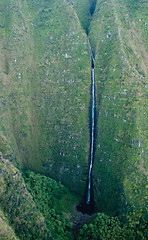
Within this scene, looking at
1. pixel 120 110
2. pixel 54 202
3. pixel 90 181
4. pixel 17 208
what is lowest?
pixel 54 202

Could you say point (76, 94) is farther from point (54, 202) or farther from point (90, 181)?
point (54, 202)

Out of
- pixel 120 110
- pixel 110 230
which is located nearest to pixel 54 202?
pixel 110 230

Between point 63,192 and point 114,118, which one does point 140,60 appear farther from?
point 63,192

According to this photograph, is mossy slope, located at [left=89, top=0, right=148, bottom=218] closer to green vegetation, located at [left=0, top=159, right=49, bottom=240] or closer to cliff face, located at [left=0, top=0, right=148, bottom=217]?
cliff face, located at [left=0, top=0, right=148, bottom=217]

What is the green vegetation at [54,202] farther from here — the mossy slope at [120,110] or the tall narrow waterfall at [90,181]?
the mossy slope at [120,110]

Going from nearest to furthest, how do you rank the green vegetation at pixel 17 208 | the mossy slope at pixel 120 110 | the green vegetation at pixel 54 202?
the green vegetation at pixel 17 208 → the green vegetation at pixel 54 202 → the mossy slope at pixel 120 110

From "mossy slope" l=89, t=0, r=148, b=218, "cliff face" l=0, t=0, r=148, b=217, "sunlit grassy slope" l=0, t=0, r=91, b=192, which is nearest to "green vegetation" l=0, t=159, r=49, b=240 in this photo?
"cliff face" l=0, t=0, r=148, b=217

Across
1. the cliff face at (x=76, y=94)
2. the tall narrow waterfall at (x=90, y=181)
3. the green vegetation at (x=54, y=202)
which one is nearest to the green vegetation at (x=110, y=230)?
the cliff face at (x=76, y=94)

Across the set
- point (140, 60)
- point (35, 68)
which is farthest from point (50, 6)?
point (140, 60)
